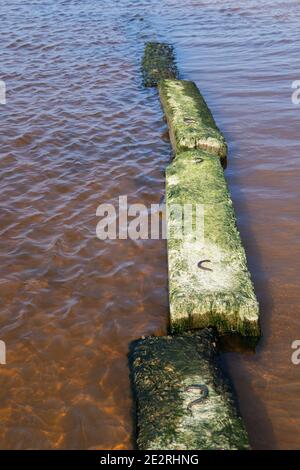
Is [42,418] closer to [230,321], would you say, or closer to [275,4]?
[230,321]

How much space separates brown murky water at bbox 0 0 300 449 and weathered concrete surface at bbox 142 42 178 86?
Result: 0.26m

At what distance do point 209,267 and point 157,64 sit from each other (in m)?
7.28

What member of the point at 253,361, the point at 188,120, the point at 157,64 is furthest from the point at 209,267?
the point at 157,64

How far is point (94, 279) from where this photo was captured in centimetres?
538

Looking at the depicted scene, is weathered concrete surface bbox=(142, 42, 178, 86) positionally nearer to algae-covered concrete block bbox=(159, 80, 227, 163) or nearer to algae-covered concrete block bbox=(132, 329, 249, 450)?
algae-covered concrete block bbox=(159, 80, 227, 163)

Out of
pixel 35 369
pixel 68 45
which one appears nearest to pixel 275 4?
pixel 68 45

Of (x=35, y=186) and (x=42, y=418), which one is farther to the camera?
(x=35, y=186)

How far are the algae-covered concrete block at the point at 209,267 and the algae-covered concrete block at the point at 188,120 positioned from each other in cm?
109

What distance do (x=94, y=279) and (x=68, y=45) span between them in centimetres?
919

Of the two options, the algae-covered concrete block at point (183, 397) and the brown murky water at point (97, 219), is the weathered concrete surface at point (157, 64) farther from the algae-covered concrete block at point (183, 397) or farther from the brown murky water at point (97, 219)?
the algae-covered concrete block at point (183, 397)

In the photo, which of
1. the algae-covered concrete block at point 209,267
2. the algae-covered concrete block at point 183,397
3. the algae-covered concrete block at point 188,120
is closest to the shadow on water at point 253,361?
the algae-covered concrete block at point 209,267

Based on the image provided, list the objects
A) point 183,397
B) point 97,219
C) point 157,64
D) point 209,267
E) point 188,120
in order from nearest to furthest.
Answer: point 183,397
point 209,267
point 97,219
point 188,120
point 157,64

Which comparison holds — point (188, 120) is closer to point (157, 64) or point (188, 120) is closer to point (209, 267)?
point (157, 64)

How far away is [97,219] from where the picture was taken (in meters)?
6.38
